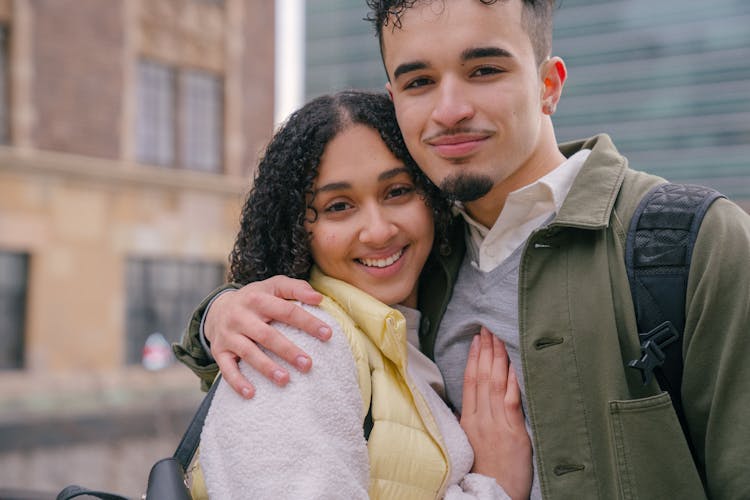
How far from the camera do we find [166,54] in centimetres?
1788

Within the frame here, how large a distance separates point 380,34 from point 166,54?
16.4 metres

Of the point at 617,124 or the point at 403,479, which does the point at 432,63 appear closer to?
the point at 403,479

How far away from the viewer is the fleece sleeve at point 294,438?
1898mm

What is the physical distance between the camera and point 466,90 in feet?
7.68

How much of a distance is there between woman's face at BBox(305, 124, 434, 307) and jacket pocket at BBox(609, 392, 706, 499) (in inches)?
31.1

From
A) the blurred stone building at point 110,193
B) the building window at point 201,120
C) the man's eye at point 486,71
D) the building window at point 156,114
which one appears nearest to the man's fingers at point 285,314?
the man's eye at point 486,71

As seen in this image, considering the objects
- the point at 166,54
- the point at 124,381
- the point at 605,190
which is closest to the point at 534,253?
the point at 605,190

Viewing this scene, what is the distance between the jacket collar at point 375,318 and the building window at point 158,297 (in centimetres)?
1525

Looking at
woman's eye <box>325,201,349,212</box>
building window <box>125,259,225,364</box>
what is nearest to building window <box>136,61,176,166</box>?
building window <box>125,259,225,364</box>

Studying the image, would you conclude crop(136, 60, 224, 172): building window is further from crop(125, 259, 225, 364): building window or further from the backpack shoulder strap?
the backpack shoulder strap

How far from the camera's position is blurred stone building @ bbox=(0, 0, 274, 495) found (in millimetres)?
15367

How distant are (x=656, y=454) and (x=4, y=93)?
15.8 m

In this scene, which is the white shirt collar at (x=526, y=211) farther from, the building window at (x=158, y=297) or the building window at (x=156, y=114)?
the building window at (x=156, y=114)

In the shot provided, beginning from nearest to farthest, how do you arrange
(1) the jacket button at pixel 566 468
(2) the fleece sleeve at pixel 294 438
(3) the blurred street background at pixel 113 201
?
(2) the fleece sleeve at pixel 294 438 → (1) the jacket button at pixel 566 468 → (3) the blurred street background at pixel 113 201
